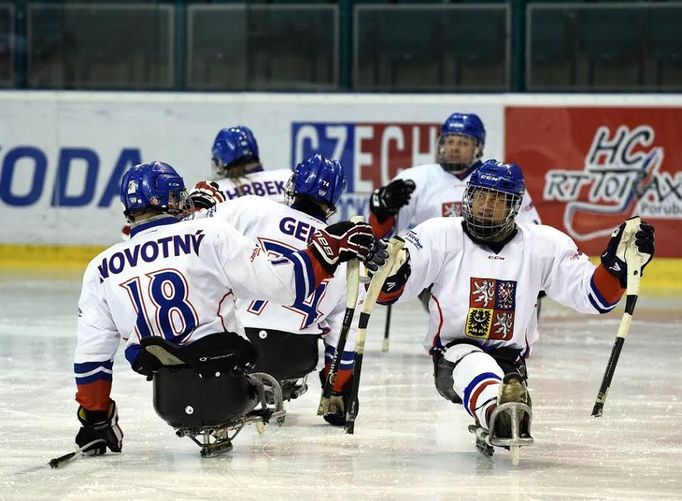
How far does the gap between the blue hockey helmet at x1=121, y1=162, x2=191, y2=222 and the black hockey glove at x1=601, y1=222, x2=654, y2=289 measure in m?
1.35

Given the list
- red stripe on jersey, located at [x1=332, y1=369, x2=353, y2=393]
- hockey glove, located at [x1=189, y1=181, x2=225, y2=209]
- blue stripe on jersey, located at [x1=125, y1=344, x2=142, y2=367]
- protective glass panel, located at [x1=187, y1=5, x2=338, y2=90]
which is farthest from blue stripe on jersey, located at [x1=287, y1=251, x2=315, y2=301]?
protective glass panel, located at [x1=187, y1=5, x2=338, y2=90]

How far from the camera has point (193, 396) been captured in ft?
14.6

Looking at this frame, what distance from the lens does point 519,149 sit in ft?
33.2

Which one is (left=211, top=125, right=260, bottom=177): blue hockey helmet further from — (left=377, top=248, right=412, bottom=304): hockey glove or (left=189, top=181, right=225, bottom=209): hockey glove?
(left=377, top=248, right=412, bottom=304): hockey glove

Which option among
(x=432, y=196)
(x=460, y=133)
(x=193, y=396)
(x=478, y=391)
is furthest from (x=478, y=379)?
(x=432, y=196)

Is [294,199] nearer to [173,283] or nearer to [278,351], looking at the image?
[278,351]

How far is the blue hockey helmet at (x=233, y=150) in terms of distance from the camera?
655cm

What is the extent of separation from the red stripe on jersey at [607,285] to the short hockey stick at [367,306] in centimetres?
62

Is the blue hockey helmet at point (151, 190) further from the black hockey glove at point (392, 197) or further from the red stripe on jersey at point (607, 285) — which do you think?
the black hockey glove at point (392, 197)

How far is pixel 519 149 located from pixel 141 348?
20.0 feet

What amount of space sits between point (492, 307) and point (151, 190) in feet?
3.77

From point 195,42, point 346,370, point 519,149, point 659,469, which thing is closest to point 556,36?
point 519,149

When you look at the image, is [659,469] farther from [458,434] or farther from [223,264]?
[223,264]

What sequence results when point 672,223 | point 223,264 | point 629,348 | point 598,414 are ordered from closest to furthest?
point 223,264, point 598,414, point 629,348, point 672,223
